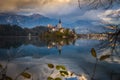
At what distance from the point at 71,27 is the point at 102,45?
120 inches

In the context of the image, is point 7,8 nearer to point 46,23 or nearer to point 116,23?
point 46,23

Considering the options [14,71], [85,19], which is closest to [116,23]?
[85,19]

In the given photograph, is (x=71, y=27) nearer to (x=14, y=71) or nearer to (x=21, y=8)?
(x=21, y=8)

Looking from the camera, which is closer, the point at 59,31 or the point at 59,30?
the point at 59,30

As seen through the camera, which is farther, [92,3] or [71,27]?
[71,27]

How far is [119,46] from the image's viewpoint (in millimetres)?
1901

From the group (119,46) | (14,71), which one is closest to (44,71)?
(14,71)

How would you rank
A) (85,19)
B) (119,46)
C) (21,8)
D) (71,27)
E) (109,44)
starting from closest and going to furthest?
1. (109,44)
2. (119,46)
3. (85,19)
4. (71,27)
5. (21,8)

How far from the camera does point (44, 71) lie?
→ 5.09m

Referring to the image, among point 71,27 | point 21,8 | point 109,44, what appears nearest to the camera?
point 109,44

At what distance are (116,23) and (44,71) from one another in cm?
348

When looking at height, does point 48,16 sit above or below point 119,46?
above

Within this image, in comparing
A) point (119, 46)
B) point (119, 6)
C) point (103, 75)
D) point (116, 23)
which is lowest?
point (103, 75)

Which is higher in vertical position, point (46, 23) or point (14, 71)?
point (46, 23)
